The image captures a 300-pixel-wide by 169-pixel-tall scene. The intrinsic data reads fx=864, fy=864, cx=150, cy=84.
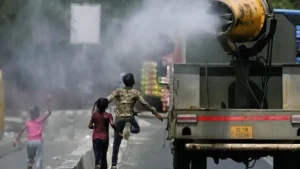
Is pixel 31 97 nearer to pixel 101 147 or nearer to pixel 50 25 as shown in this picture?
pixel 50 25

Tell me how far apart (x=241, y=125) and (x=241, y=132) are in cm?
9

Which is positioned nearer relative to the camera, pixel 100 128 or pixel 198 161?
pixel 198 161

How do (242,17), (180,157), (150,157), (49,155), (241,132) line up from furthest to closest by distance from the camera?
1. (150,157)
2. (49,155)
3. (180,157)
4. (241,132)
5. (242,17)

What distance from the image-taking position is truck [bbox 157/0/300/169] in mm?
11219

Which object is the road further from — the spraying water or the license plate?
the license plate

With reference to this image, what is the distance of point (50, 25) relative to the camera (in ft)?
103

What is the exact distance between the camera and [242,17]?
36.6 ft

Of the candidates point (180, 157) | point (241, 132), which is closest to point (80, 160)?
point (180, 157)

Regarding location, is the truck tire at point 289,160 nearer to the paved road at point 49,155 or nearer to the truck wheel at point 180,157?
the truck wheel at point 180,157

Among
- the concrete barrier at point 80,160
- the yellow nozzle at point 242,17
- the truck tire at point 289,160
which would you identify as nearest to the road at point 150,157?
the concrete barrier at point 80,160

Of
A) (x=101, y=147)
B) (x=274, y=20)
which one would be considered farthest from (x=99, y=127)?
(x=274, y=20)

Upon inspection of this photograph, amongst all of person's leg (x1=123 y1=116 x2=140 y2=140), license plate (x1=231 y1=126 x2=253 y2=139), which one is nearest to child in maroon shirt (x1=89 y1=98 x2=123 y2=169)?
person's leg (x1=123 y1=116 x2=140 y2=140)

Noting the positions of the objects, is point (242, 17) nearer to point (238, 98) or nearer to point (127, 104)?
point (238, 98)

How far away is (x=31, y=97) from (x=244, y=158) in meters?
24.4
